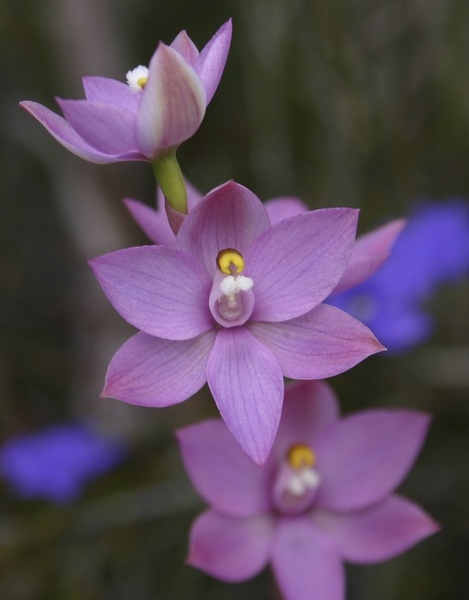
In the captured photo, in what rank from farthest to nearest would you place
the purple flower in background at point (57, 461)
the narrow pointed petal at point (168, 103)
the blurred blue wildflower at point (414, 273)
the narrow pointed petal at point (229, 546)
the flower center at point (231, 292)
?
the blurred blue wildflower at point (414, 273), the purple flower in background at point (57, 461), the narrow pointed petal at point (229, 546), the flower center at point (231, 292), the narrow pointed petal at point (168, 103)

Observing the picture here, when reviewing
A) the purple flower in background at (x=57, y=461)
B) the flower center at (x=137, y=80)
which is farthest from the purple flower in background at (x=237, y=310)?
the purple flower in background at (x=57, y=461)

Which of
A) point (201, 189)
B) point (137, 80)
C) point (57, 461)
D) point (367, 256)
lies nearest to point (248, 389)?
point (367, 256)

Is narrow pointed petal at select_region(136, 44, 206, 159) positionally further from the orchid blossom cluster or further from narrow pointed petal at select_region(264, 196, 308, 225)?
narrow pointed petal at select_region(264, 196, 308, 225)

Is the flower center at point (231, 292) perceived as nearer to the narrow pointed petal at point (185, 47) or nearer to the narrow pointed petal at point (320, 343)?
the narrow pointed petal at point (320, 343)

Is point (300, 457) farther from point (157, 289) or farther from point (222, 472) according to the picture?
point (157, 289)

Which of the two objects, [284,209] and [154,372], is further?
[284,209]

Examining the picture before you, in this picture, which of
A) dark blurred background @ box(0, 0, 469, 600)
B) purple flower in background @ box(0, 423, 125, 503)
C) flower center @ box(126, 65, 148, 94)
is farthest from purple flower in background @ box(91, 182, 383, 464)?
purple flower in background @ box(0, 423, 125, 503)

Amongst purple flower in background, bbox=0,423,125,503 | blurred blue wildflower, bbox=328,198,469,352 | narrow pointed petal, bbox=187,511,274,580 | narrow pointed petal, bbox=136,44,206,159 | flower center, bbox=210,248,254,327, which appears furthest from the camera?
blurred blue wildflower, bbox=328,198,469,352
